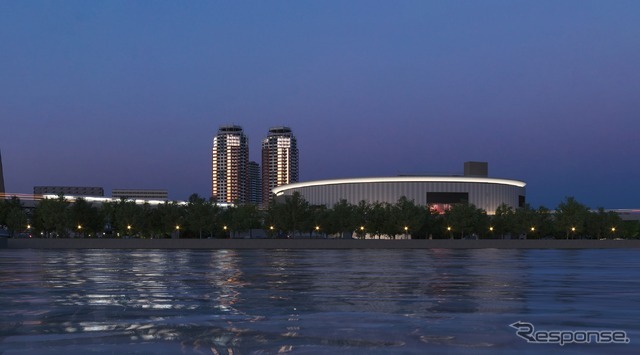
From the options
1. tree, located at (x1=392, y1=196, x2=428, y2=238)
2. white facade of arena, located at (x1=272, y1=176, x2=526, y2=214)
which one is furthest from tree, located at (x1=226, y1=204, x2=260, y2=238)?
white facade of arena, located at (x1=272, y1=176, x2=526, y2=214)

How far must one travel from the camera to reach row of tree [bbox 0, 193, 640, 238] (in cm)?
12975

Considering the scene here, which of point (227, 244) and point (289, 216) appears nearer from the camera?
point (227, 244)

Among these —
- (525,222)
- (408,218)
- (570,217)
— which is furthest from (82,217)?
(570,217)

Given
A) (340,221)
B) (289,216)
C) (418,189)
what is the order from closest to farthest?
(289,216)
(340,221)
(418,189)

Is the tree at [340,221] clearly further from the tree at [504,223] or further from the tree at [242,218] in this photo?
the tree at [504,223]

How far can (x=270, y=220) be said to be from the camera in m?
133

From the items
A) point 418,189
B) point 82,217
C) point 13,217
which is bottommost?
point 82,217

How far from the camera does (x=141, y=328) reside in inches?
576

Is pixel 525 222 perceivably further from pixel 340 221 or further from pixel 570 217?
pixel 340 221

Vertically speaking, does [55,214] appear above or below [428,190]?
below

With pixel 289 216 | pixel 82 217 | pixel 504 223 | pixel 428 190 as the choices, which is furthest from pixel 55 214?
pixel 428 190

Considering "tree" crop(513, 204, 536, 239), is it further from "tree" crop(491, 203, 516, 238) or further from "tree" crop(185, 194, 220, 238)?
"tree" crop(185, 194, 220, 238)

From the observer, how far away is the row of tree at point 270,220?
426 ft

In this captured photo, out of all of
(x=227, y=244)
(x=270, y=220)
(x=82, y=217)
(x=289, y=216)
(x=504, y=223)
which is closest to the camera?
(x=227, y=244)
